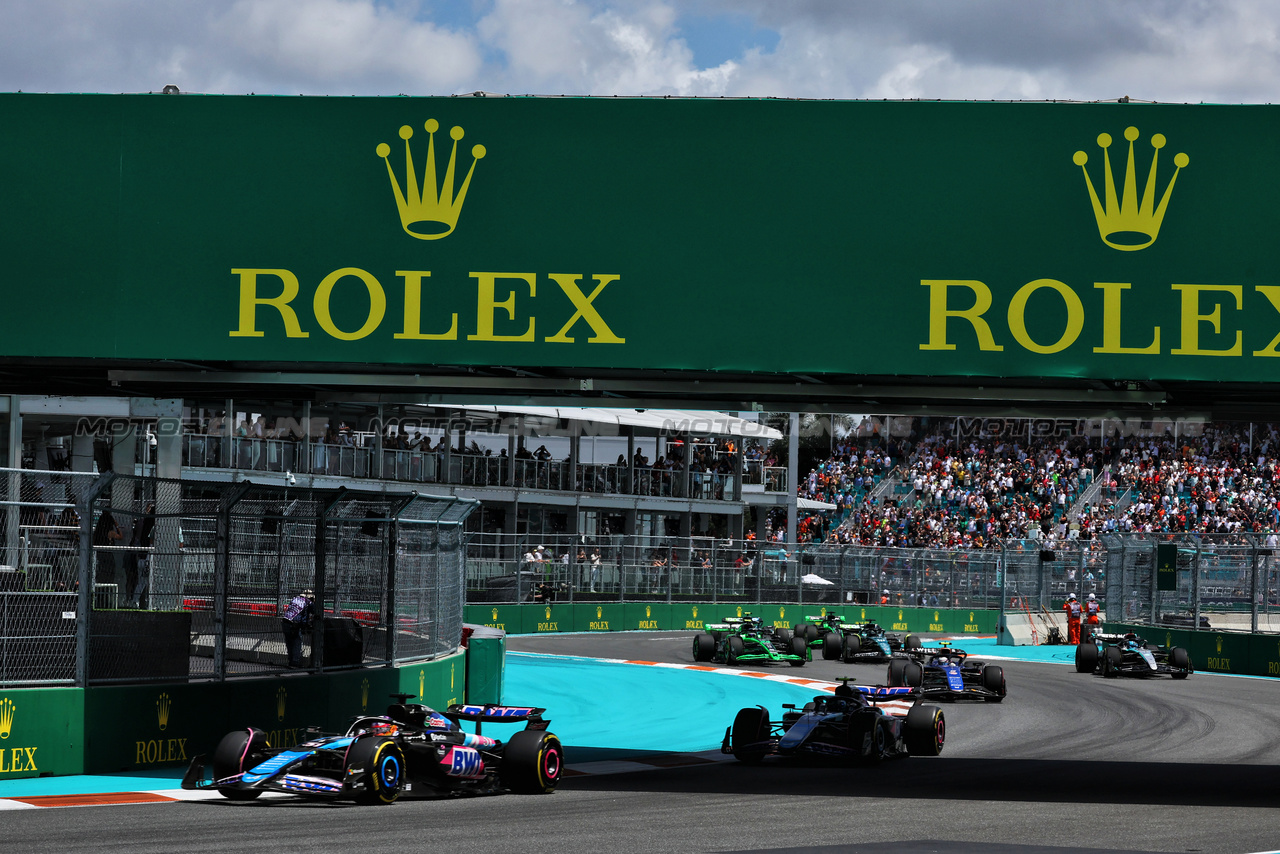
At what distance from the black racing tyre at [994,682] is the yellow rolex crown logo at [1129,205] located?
34.9 ft

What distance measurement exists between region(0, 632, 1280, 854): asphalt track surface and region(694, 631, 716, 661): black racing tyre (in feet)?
34.7

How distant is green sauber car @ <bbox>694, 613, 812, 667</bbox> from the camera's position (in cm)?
2805

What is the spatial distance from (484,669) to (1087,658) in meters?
14.2

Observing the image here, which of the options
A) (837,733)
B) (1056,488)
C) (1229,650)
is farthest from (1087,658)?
(1056,488)

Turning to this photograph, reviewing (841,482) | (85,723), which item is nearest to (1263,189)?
(85,723)

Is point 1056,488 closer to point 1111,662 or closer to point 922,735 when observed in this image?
point 1111,662

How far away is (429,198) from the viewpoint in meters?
12.9

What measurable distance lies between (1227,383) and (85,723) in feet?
32.3

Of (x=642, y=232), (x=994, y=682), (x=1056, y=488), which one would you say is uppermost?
(x=642, y=232)

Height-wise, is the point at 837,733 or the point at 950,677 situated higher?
the point at 837,733

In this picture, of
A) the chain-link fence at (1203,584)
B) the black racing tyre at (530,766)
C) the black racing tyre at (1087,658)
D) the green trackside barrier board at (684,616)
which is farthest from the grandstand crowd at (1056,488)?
the black racing tyre at (530,766)

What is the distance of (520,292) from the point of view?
12781 mm

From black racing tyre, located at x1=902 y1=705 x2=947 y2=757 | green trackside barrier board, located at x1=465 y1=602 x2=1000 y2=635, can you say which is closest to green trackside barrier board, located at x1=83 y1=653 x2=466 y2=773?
black racing tyre, located at x1=902 y1=705 x2=947 y2=757

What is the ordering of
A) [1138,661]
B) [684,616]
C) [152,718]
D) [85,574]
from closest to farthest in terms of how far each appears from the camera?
[85,574] → [152,718] → [1138,661] → [684,616]
